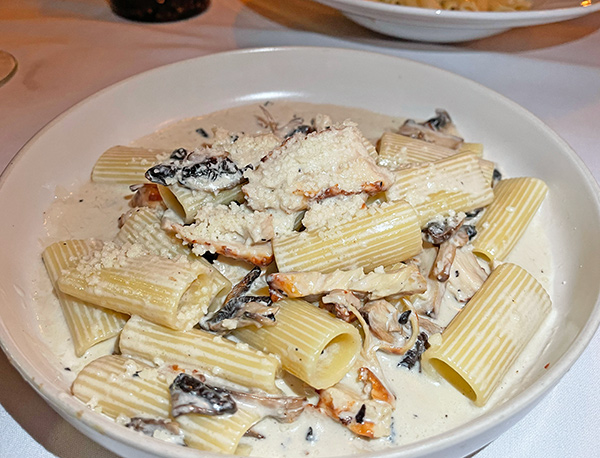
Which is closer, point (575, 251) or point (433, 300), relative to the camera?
point (433, 300)

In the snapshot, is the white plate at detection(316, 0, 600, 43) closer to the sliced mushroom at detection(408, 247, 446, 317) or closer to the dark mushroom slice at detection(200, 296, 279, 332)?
the sliced mushroom at detection(408, 247, 446, 317)

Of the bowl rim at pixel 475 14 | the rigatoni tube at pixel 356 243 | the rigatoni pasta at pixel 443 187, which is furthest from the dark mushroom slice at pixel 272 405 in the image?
the bowl rim at pixel 475 14

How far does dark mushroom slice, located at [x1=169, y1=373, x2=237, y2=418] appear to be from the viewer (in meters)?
1.32

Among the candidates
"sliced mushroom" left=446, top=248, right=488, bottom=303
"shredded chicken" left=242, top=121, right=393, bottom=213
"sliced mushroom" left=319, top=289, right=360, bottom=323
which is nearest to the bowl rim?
"shredded chicken" left=242, top=121, right=393, bottom=213

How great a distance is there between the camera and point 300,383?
1.52 metres

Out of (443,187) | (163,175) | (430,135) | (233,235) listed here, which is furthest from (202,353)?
(430,135)

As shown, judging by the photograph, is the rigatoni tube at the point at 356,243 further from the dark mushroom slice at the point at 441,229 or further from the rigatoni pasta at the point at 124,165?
the rigatoni pasta at the point at 124,165

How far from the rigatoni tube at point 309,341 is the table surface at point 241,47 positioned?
1380 millimetres

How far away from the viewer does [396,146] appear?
6.89 ft

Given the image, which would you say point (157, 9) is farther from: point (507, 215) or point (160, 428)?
point (160, 428)

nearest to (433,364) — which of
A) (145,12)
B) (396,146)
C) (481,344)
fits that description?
(481,344)

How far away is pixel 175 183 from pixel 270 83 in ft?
3.26

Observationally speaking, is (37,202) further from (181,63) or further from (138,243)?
(181,63)

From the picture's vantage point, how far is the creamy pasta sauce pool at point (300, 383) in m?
1.39
